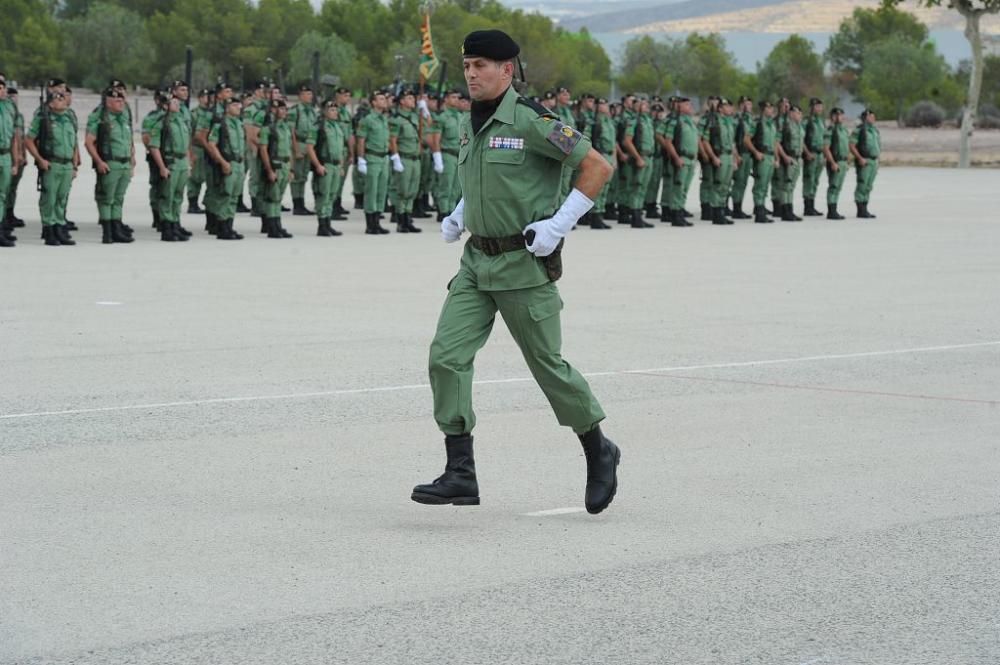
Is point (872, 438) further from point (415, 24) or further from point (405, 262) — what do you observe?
point (415, 24)

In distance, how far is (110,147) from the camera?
1834 cm

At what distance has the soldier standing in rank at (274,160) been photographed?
1989 centimetres

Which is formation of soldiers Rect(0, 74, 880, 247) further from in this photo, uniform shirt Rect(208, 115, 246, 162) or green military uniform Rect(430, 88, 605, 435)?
green military uniform Rect(430, 88, 605, 435)

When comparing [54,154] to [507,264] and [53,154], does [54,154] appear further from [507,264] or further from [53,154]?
[507,264]

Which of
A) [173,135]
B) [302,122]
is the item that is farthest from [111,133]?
[302,122]

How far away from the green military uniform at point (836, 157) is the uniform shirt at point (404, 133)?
6.63 m

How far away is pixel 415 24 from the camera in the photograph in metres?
128

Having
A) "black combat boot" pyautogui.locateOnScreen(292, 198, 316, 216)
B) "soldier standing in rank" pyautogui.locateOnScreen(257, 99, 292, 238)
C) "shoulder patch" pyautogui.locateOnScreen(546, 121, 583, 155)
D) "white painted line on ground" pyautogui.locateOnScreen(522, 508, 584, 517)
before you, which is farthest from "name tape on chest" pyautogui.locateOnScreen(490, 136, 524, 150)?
"black combat boot" pyautogui.locateOnScreen(292, 198, 316, 216)

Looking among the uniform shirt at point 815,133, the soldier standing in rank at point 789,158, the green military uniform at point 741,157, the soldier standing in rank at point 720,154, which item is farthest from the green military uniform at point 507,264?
the uniform shirt at point 815,133

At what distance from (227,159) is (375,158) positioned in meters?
1.93

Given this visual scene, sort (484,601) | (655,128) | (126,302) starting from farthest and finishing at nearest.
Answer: (655,128), (126,302), (484,601)

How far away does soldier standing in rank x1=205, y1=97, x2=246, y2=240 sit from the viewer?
63.7 feet

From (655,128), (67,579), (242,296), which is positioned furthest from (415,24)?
(67,579)

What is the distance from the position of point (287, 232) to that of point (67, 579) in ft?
48.9
